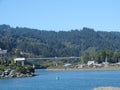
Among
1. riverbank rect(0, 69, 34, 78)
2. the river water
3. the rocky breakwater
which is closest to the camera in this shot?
the river water

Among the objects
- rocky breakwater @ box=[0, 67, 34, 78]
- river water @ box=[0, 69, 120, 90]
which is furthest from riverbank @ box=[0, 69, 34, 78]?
river water @ box=[0, 69, 120, 90]

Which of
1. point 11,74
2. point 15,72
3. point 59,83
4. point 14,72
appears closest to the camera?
point 59,83

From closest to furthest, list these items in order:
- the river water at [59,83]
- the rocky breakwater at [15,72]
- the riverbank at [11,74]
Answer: the river water at [59,83], the riverbank at [11,74], the rocky breakwater at [15,72]

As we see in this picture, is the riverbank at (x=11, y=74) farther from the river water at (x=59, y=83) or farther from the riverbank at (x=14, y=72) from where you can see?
the river water at (x=59, y=83)

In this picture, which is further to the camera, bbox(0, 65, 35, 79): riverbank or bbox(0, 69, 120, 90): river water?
bbox(0, 65, 35, 79): riverbank

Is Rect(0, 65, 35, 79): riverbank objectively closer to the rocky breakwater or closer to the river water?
the rocky breakwater

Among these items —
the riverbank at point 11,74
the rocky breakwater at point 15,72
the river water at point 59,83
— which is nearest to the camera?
the river water at point 59,83

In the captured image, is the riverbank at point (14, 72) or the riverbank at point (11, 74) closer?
the riverbank at point (11, 74)

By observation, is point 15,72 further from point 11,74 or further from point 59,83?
point 59,83

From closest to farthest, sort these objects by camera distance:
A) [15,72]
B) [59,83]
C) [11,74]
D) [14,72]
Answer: [59,83] → [11,74] → [14,72] → [15,72]

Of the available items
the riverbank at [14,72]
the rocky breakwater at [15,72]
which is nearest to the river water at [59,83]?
the rocky breakwater at [15,72]

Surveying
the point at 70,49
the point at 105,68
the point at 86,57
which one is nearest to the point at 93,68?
the point at 105,68

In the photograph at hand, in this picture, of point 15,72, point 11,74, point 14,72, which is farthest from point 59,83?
point 15,72

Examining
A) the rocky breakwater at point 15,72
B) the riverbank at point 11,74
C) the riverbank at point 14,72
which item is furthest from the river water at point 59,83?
the riverbank at point 14,72
